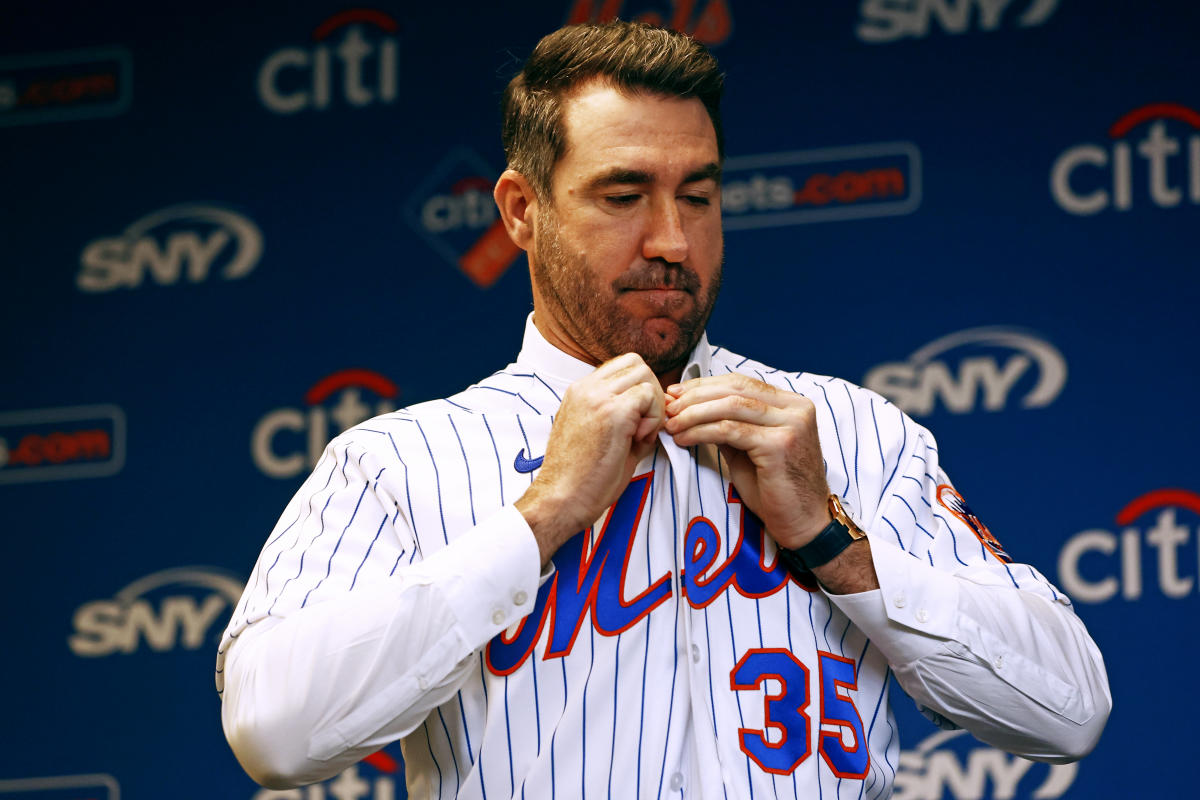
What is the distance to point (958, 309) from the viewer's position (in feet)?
9.91

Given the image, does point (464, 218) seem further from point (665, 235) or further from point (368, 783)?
point (665, 235)

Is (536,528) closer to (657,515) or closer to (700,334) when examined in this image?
(657,515)

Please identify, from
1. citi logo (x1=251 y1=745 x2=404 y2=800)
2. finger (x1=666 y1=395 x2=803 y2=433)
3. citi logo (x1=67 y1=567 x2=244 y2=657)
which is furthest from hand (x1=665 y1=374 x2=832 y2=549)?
citi logo (x1=67 y1=567 x2=244 y2=657)

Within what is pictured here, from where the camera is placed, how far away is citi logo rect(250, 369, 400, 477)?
3.32m

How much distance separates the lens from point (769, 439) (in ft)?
5.33

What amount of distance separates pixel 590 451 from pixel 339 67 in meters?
2.05

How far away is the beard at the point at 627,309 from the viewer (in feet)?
5.66

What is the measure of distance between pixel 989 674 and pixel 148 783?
2.12 meters

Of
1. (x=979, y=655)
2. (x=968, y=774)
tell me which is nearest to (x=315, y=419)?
(x=968, y=774)

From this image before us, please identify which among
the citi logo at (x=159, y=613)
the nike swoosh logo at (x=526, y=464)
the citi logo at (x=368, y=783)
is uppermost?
the nike swoosh logo at (x=526, y=464)

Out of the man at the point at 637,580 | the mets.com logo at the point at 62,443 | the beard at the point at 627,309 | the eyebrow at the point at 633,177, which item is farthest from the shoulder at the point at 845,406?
the mets.com logo at the point at 62,443

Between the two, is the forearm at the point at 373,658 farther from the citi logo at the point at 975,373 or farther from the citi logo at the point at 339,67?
the citi logo at the point at 339,67

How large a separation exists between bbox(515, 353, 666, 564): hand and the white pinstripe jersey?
0.08 metres

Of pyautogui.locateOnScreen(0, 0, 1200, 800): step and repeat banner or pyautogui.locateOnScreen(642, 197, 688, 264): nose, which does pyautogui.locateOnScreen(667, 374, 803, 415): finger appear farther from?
pyautogui.locateOnScreen(0, 0, 1200, 800): step and repeat banner
